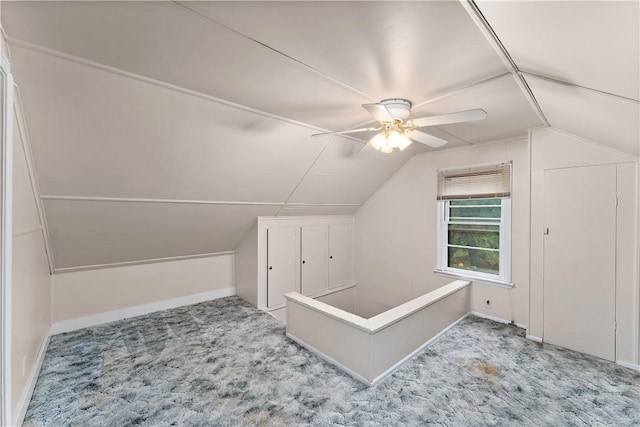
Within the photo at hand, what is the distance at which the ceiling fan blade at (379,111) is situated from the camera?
5.63 feet

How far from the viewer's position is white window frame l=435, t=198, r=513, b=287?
3.28m

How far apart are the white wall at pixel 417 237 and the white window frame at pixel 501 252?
0.06m

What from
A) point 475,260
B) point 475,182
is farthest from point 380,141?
point 475,260

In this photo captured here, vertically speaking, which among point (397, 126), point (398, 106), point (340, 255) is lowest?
point (340, 255)

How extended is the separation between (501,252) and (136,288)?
4645mm

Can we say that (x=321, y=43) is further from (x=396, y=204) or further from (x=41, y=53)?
(x=396, y=204)

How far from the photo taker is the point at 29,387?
1.95 m

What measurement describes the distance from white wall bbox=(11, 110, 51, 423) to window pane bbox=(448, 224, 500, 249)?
4275 mm

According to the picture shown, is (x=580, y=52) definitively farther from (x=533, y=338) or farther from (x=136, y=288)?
(x=136, y=288)

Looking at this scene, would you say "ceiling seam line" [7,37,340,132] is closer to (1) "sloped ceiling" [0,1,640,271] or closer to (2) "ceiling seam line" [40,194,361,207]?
(1) "sloped ceiling" [0,1,640,271]

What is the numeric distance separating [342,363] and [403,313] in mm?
680

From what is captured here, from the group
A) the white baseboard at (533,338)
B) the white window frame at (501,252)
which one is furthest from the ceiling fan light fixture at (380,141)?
the white baseboard at (533,338)

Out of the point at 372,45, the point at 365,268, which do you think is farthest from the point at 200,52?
the point at 365,268

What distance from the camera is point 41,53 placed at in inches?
58.1
